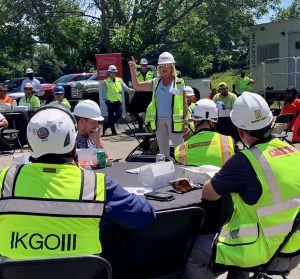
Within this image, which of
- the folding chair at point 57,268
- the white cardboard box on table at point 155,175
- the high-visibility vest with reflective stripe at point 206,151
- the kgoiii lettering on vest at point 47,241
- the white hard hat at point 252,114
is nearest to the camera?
the folding chair at point 57,268

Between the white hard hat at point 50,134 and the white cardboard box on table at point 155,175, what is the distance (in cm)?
117

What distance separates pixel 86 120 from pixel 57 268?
303 cm

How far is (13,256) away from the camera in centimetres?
259

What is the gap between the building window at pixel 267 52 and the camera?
72.9ft

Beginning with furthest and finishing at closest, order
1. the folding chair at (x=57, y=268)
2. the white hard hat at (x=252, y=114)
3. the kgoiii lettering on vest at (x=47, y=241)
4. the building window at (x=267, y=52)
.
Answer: the building window at (x=267, y=52) → the white hard hat at (x=252, y=114) → the kgoiii lettering on vest at (x=47, y=241) → the folding chair at (x=57, y=268)

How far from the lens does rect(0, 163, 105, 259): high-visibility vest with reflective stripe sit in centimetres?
255

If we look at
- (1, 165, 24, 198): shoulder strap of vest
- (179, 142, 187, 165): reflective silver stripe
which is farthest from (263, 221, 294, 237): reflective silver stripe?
(179, 142, 187, 165): reflective silver stripe

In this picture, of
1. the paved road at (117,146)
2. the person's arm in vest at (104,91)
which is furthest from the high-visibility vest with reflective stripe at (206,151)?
the person's arm in vest at (104,91)

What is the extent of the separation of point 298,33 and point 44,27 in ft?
31.6

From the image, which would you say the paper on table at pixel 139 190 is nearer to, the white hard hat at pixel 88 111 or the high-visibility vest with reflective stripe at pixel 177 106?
the white hard hat at pixel 88 111

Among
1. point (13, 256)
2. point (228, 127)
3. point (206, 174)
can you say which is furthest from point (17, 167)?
point (228, 127)

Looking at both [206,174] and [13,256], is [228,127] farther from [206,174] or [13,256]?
[13,256]

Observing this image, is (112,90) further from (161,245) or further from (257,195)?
(257,195)

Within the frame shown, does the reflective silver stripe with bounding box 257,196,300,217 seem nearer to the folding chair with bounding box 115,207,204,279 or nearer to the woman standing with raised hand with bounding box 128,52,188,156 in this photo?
the folding chair with bounding box 115,207,204,279
